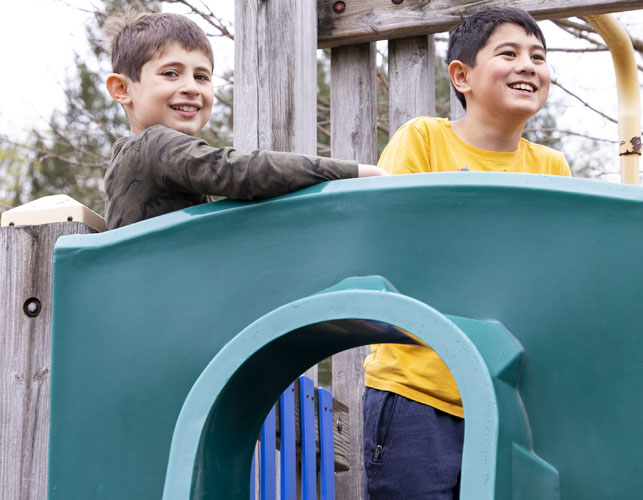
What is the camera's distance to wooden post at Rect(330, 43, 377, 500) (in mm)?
2699

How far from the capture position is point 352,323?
1.19 meters

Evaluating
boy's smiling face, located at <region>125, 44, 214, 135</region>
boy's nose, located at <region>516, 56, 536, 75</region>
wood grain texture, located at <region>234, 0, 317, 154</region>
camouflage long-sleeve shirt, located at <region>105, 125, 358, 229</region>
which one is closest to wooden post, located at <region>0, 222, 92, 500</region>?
camouflage long-sleeve shirt, located at <region>105, 125, 358, 229</region>

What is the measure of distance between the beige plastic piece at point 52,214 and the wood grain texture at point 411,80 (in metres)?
1.40

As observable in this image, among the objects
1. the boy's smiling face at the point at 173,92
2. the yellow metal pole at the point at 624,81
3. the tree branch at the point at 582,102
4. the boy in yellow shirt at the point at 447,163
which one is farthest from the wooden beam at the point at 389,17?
the tree branch at the point at 582,102

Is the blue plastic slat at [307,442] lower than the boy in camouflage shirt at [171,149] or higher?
lower

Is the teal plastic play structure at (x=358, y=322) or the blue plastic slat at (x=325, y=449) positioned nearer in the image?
the teal plastic play structure at (x=358, y=322)

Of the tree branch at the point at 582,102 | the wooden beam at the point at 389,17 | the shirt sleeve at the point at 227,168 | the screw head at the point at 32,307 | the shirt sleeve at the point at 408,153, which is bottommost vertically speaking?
the screw head at the point at 32,307

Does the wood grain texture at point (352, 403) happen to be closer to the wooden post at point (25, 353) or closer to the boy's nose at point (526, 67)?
the boy's nose at point (526, 67)

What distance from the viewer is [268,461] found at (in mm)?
2023

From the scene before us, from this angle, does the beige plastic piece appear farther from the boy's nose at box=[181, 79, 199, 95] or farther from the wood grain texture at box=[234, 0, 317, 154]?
the wood grain texture at box=[234, 0, 317, 154]

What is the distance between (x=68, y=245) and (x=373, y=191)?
1.62 feet

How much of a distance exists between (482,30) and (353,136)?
2.73 ft

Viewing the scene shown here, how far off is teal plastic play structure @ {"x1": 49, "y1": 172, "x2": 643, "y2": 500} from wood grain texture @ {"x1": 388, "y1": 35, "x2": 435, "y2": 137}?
154 cm

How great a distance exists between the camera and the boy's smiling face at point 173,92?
65.7 inches
